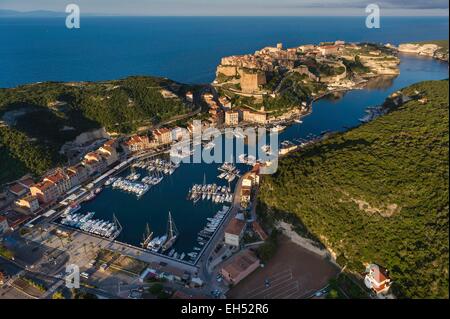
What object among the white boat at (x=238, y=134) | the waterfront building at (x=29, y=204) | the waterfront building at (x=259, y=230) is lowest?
the waterfront building at (x=259, y=230)

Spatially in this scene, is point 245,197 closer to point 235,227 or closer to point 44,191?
point 235,227

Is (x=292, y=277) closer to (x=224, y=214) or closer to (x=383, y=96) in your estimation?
(x=224, y=214)

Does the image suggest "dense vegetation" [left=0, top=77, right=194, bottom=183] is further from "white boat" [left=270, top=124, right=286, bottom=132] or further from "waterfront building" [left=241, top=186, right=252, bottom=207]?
"waterfront building" [left=241, top=186, right=252, bottom=207]

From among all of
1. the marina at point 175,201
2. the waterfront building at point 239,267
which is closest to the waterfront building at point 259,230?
the waterfront building at point 239,267

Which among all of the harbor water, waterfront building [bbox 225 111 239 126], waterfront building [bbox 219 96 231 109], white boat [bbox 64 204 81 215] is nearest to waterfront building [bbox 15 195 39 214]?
white boat [bbox 64 204 81 215]

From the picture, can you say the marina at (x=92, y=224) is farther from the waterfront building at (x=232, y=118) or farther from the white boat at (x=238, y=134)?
the waterfront building at (x=232, y=118)

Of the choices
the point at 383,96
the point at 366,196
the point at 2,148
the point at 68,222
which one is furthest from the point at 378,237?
the point at 383,96

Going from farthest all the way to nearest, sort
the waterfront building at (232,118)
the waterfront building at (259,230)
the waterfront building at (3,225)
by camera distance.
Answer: the waterfront building at (232,118) < the waterfront building at (3,225) < the waterfront building at (259,230)
